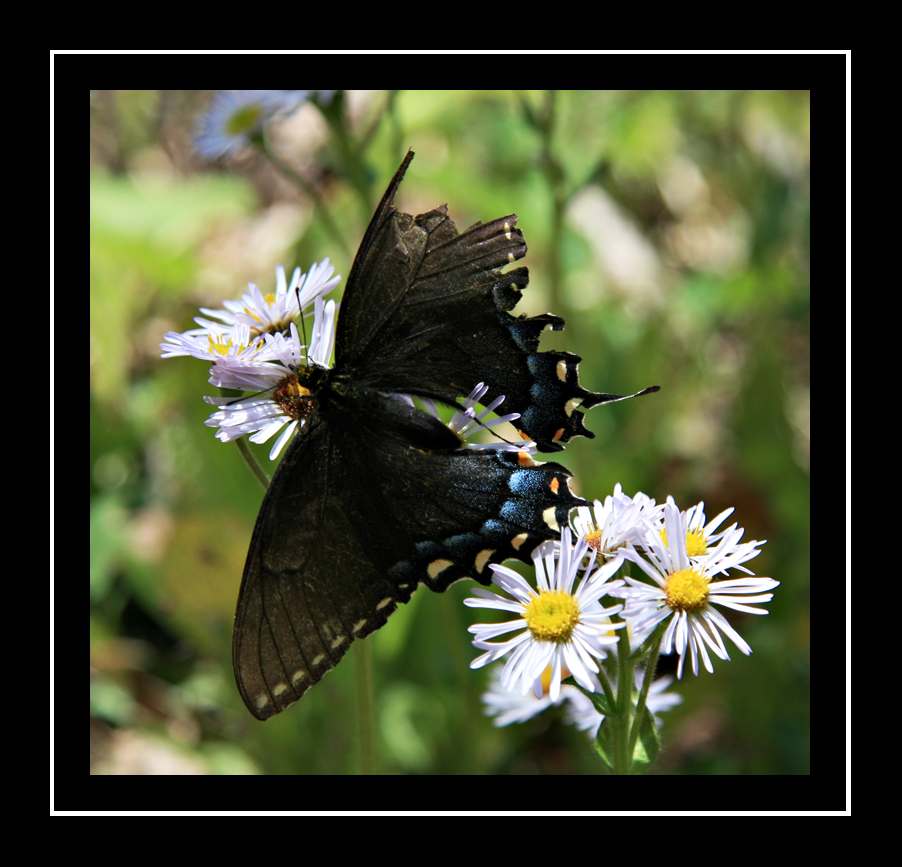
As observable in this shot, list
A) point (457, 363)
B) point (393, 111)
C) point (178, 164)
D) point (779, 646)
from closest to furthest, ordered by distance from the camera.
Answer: point (457, 363) < point (393, 111) < point (779, 646) < point (178, 164)

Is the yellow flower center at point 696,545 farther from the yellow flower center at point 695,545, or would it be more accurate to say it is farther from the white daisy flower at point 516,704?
the white daisy flower at point 516,704

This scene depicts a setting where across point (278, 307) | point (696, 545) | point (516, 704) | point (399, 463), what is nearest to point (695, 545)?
point (696, 545)

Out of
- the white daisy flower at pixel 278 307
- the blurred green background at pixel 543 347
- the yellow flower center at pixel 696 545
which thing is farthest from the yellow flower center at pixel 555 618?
the blurred green background at pixel 543 347

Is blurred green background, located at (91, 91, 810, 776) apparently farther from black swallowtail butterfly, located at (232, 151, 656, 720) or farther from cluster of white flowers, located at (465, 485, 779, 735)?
cluster of white flowers, located at (465, 485, 779, 735)

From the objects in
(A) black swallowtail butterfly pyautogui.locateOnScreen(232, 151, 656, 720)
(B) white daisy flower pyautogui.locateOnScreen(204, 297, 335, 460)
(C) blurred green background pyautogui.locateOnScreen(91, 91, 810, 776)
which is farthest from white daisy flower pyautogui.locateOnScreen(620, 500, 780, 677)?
(C) blurred green background pyautogui.locateOnScreen(91, 91, 810, 776)

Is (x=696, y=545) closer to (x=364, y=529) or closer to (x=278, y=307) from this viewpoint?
(x=364, y=529)

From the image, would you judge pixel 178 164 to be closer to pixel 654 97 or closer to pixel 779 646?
pixel 654 97
